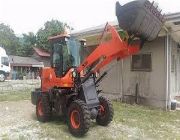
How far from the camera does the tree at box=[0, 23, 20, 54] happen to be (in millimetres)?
60344

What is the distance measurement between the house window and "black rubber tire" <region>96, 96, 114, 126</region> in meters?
4.84

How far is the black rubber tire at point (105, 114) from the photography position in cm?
888

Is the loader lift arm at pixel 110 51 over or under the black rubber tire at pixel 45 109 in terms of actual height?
over

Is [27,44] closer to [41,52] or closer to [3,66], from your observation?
[41,52]

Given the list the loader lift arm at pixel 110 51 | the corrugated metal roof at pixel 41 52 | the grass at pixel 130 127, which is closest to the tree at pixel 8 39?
the corrugated metal roof at pixel 41 52

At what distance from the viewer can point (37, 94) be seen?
33.8ft

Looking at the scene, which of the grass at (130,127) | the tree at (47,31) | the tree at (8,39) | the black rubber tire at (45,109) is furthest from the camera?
the tree at (8,39)

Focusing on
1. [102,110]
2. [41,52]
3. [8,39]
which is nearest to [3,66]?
[41,52]

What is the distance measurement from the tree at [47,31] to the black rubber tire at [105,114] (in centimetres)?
4408

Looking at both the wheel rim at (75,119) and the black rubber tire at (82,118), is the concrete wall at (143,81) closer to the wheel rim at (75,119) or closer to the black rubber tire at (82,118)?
the wheel rim at (75,119)

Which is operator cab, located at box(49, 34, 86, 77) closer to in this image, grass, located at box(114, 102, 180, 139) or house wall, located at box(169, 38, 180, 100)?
grass, located at box(114, 102, 180, 139)

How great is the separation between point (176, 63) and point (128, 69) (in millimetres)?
2452

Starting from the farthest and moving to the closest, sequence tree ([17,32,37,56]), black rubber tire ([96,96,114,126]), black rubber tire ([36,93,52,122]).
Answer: tree ([17,32,37,56]) < black rubber tire ([36,93,52,122]) < black rubber tire ([96,96,114,126])

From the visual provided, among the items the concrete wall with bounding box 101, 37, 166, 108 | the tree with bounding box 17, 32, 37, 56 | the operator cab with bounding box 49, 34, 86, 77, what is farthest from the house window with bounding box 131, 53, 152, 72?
the tree with bounding box 17, 32, 37, 56
